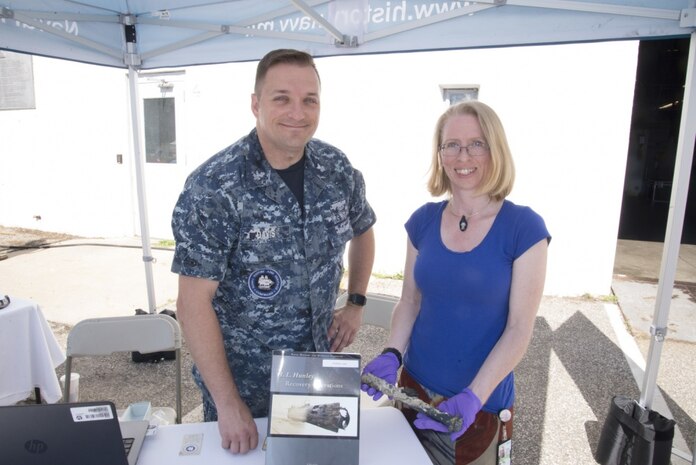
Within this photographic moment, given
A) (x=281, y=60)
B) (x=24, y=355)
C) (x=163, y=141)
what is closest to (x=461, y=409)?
(x=281, y=60)

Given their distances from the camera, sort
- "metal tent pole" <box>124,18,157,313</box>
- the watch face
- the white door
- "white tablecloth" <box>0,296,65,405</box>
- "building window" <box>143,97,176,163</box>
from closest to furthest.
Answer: the watch face < "white tablecloth" <box>0,296,65,405</box> < "metal tent pole" <box>124,18,157,313</box> < the white door < "building window" <box>143,97,176,163</box>

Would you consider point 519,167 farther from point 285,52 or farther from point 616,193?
point 285,52

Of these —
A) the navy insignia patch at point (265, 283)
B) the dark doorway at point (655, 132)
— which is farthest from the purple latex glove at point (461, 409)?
the dark doorway at point (655, 132)

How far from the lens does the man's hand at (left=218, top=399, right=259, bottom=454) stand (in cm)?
130

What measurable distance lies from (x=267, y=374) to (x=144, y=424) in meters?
0.41

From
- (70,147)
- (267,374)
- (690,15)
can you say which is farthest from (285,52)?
(70,147)

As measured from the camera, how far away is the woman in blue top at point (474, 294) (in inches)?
54.9

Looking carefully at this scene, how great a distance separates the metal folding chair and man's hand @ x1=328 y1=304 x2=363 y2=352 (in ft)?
2.97

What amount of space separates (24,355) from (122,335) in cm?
97

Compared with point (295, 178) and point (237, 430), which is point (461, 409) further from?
point (295, 178)

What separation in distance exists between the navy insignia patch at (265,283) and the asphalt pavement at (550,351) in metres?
1.94

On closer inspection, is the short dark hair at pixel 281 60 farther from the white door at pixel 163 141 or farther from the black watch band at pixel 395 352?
the white door at pixel 163 141

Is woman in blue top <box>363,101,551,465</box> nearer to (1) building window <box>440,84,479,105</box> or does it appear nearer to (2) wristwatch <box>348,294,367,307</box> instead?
(2) wristwatch <box>348,294,367,307</box>

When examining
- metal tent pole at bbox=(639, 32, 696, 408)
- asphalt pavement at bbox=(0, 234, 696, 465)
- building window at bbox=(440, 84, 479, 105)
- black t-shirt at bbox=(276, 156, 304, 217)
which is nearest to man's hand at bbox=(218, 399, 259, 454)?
black t-shirt at bbox=(276, 156, 304, 217)
